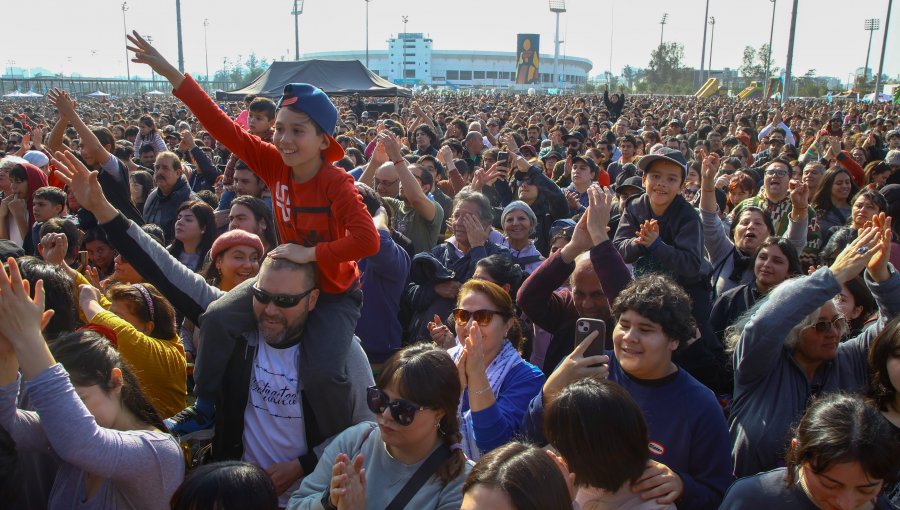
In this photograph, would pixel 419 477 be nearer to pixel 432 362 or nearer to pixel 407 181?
pixel 432 362

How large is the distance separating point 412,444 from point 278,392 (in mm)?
826

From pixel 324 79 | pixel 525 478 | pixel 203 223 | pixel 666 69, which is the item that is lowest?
pixel 525 478

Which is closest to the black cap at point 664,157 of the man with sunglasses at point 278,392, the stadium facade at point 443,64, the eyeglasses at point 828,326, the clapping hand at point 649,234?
the clapping hand at point 649,234

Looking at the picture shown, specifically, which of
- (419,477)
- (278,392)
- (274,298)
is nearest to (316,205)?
(274,298)

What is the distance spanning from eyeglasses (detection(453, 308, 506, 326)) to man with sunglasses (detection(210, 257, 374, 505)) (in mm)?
547

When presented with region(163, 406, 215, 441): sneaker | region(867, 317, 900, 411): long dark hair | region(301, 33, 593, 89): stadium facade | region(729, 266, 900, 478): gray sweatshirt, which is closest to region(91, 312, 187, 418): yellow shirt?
region(163, 406, 215, 441): sneaker

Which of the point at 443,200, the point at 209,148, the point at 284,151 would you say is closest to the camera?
the point at 284,151

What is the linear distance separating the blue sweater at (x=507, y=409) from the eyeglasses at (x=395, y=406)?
36cm

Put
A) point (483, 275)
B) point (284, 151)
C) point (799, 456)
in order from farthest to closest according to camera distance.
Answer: point (483, 275) < point (284, 151) < point (799, 456)

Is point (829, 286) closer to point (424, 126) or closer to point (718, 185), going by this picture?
point (718, 185)

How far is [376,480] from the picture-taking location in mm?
2320

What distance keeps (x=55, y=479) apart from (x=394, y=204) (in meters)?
3.76

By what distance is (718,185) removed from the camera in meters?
8.07

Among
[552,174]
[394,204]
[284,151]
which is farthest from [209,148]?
[284,151]
